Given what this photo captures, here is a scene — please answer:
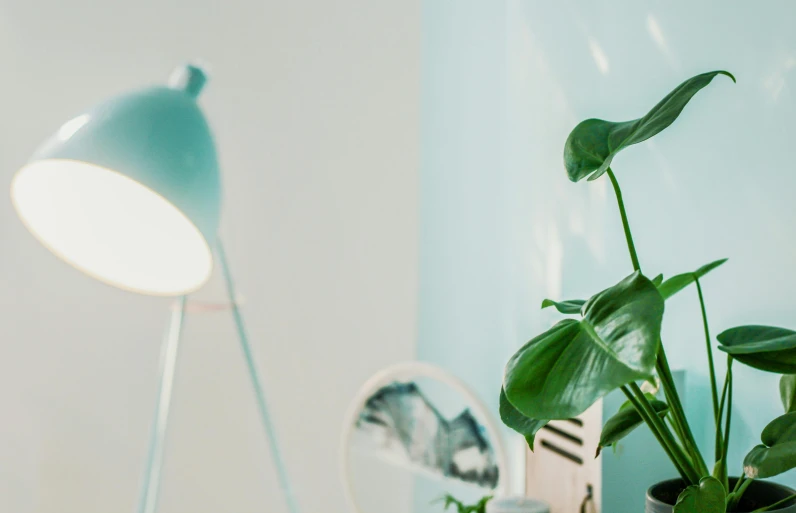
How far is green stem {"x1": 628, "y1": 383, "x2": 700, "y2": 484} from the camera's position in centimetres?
63

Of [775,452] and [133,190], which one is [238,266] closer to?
[133,190]

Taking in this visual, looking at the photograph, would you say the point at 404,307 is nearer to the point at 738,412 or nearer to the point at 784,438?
the point at 738,412

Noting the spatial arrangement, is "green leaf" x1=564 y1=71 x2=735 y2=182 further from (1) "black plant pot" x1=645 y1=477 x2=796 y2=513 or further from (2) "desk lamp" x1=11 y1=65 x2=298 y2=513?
(2) "desk lamp" x1=11 y1=65 x2=298 y2=513

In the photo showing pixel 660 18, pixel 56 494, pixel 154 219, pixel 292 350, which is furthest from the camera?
pixel 292 350

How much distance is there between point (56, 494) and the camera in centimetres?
177

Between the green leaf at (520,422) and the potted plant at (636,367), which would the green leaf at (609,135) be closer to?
the potted plant at (636,367)

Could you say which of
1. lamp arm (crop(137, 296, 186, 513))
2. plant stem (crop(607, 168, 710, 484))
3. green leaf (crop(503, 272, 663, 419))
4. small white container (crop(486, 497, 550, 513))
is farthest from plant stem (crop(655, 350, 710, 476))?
lamp arm (crop(137, 296, 186, 513))

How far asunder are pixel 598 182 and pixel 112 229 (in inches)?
29.9

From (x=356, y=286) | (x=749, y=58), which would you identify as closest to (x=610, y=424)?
(x=749, y=58)

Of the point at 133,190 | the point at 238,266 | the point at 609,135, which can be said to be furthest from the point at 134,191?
the point at 609,135

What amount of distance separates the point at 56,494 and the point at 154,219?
91 centimetres

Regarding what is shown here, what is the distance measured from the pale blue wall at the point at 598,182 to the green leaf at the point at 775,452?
0.25 m

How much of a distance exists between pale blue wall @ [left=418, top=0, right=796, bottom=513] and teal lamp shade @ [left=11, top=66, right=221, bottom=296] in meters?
0.59

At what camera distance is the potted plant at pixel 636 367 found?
48 centimetres
